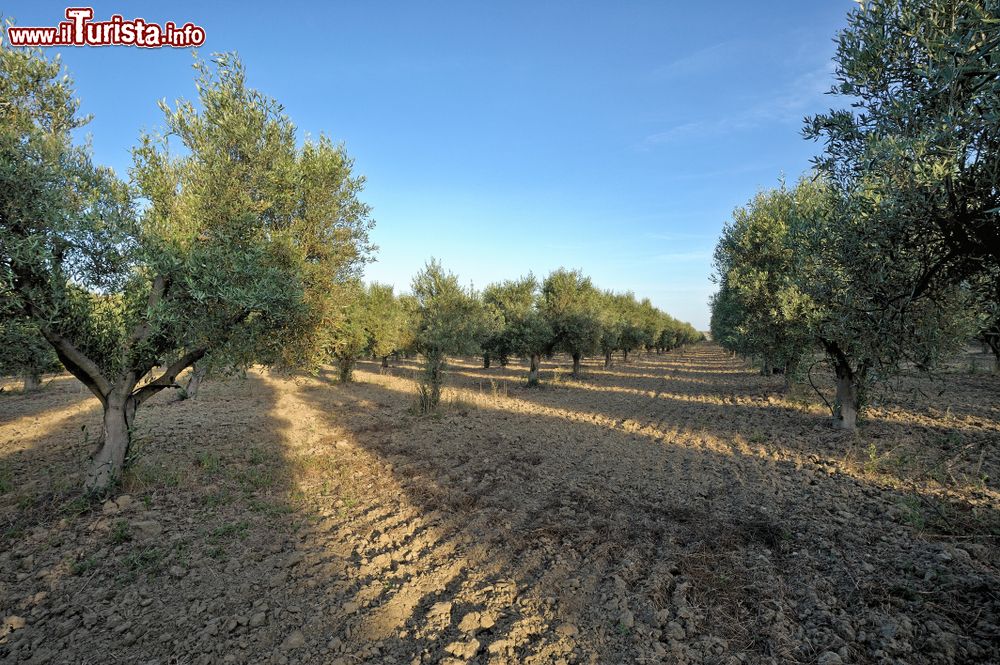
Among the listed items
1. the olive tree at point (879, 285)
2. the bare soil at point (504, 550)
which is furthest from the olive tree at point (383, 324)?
the olive tree at point (879, 285)

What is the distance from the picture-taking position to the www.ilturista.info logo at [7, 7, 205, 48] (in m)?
8.90

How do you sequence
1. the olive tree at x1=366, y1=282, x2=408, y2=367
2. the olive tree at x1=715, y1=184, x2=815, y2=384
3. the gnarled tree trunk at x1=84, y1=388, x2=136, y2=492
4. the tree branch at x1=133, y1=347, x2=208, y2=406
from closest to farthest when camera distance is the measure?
1. the gnarled tree trunk at x1=84, y1=388, x2=136, y2=492
2. the tree branch at x1=133, y1=347, x2=208, y2=406
3. the olive tree at x1=715, y1=184, x2=815, y2=384
4. the olive tree at x1=366, y1=282, x2=408, y2=367

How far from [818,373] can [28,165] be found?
43.2 meters

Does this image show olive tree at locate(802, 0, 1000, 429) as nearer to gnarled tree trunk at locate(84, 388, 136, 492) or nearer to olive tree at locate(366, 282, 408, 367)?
gnarled tree trunk at locate(84, 388, 136, 492)

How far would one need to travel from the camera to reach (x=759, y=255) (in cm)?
2095

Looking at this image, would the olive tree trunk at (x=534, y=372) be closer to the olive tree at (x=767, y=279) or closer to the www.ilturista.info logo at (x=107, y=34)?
the olive tree at (x=767, y=279)

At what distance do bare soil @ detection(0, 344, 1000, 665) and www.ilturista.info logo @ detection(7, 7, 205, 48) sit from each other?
8.70m

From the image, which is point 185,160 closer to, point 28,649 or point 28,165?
point 28,165

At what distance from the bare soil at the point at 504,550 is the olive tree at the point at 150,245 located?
198 cm

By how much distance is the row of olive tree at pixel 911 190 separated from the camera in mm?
4918

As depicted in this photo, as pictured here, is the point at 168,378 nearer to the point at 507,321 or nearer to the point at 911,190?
the point at 911,190

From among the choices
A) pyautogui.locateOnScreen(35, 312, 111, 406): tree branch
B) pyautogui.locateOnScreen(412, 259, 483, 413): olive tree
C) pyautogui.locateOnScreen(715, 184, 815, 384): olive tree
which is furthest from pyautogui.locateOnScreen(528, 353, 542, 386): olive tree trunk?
pyautogui.locateOnScreen(35, 312, 111, 406): tree branch

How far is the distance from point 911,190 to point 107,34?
17.2 m

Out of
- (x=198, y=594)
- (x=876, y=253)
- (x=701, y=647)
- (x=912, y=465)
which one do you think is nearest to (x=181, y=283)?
(x=198, y=594)
